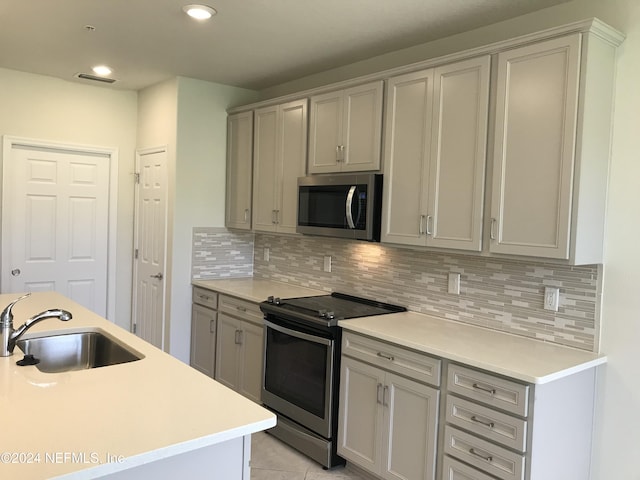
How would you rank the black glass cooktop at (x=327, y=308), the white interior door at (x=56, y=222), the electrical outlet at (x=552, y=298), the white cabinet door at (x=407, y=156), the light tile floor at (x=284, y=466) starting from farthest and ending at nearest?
the white interior door at (x=56, y=222) → the black glass cooktop at (x=327, y=308) → the light tile floor at (x=284, y=466) → the white cabinet door at (x=407, y=156) → the electrical outlet at (x=552, y=298)

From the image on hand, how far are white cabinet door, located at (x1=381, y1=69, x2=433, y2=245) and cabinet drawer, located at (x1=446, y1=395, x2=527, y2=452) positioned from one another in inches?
35.8

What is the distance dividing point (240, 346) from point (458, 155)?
215 cm

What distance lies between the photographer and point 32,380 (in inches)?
69.1

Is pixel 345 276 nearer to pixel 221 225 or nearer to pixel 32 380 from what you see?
pixel 221 225

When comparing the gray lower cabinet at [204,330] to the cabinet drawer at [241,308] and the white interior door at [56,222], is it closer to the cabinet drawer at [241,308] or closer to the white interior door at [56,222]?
the cabinet drawer at [241,308]

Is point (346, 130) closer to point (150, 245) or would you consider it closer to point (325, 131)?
point (325, 131)

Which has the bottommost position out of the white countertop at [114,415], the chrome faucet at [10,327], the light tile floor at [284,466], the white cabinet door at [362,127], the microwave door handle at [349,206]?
the light tile floor at [284,466]

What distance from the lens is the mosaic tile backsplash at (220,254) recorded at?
4465 millimetres

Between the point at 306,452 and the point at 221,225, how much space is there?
218cm

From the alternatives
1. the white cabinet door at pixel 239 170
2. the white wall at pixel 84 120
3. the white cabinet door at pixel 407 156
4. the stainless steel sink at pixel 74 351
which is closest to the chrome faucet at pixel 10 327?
the stainless steel sink at pixel 74 351

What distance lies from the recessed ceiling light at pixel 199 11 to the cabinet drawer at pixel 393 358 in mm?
1946

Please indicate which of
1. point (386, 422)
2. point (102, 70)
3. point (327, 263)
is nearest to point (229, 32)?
point (102, 70)

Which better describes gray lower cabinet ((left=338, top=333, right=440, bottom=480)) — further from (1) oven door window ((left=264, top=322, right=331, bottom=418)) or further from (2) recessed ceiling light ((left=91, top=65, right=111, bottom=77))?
(2) recessed ceiling light ((left=91, top=65, right=111, bottom=77))

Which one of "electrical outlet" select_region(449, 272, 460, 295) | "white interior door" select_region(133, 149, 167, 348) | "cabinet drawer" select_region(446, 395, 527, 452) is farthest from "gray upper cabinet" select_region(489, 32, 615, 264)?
"white interior door" select_region(133, 149, 167, 348)
